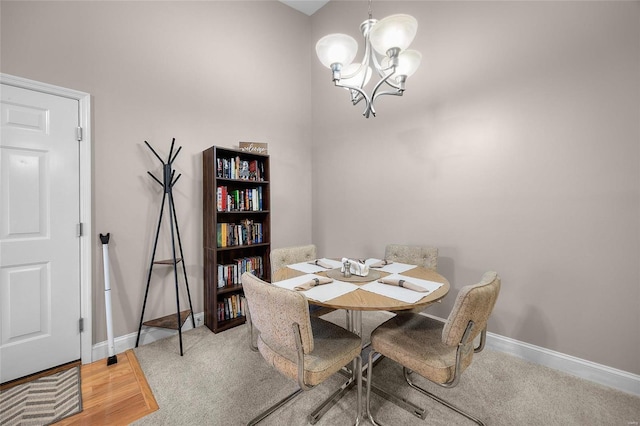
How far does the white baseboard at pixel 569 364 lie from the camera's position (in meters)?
1.81

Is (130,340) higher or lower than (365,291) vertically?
lower

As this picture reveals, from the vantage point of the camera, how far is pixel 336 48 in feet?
5.36

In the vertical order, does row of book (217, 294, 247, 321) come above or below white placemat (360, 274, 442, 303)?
below

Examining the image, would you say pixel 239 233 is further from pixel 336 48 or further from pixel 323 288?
pixel 336 48

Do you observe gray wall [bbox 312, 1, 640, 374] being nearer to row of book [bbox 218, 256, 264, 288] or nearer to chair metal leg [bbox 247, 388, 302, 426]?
row of book [bbox 218, 256, 264, 288]

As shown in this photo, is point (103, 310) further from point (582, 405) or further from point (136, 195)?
point (582, 405)

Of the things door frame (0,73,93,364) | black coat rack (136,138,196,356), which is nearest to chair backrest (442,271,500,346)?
black coat rack (136,138,196,356)

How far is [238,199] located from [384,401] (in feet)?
7.42

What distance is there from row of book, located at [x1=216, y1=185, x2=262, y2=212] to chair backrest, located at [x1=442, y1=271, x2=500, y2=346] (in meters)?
2.27

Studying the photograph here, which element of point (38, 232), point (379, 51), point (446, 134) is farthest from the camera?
point (446, 134)

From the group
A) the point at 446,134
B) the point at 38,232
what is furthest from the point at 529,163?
the point at 38,232

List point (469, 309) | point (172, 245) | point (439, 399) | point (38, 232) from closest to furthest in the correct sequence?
point (469, 309) → point (439, 399) → point (38, 232) → point (172, 245)

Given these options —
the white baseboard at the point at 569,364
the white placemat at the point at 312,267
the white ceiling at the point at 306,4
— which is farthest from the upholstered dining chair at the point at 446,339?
the white ceiling at the point at 306,4

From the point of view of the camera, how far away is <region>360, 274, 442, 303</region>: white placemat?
1446 millimetres
